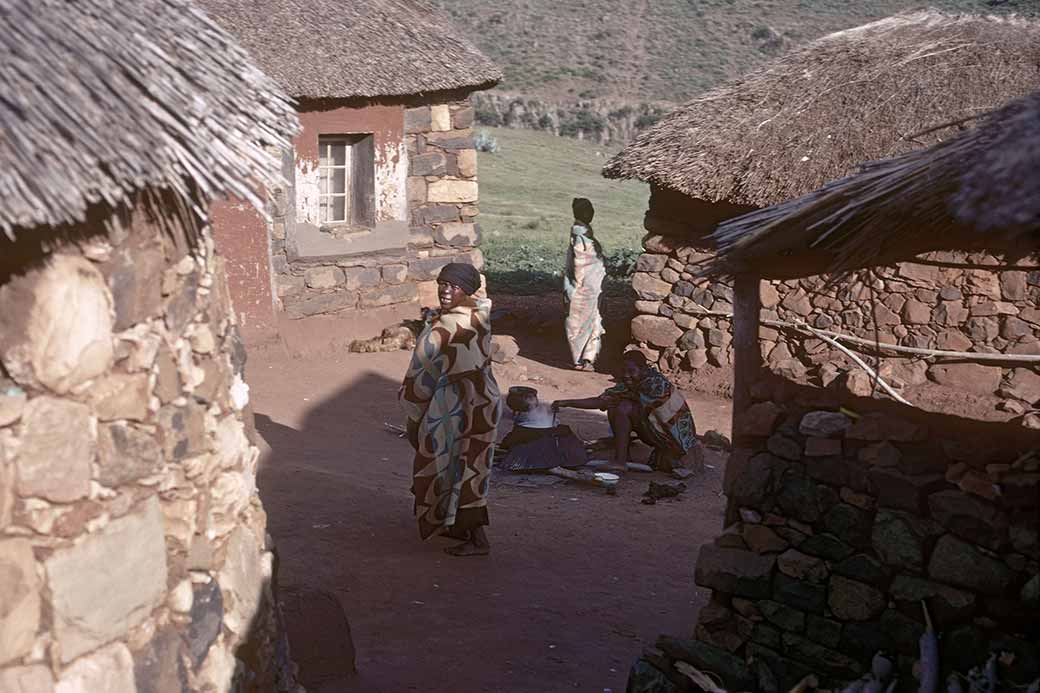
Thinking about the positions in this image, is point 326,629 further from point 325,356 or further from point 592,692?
point 325,356

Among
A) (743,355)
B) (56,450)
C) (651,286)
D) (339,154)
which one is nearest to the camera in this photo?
(56,450)

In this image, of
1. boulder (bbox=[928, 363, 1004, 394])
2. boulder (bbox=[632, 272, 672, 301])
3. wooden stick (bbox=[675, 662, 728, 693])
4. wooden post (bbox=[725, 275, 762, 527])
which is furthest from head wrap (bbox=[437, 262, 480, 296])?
boulder (bbox=[632, 272, 672, 301])

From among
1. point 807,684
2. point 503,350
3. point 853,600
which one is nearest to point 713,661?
point 807,684

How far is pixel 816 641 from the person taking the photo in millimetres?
5062

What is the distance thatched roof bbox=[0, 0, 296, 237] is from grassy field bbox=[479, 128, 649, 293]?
42.5ft

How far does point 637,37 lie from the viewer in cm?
3603

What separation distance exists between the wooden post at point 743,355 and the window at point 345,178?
745 cm

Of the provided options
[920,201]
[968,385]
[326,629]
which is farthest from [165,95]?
[968,385]

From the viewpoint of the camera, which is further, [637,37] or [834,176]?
[637,37]

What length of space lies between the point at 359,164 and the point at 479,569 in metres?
6.37

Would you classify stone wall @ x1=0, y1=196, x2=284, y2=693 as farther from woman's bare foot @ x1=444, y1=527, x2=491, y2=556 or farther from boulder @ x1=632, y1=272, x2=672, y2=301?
boulder @ x1=632, y1=272, x2=672, y2=301

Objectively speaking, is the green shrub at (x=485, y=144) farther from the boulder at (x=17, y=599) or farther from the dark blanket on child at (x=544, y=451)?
the boulder at (x=17, y=599)

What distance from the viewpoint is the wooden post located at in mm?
5395

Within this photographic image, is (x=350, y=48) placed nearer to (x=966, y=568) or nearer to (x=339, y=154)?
(x=339, y=154)
